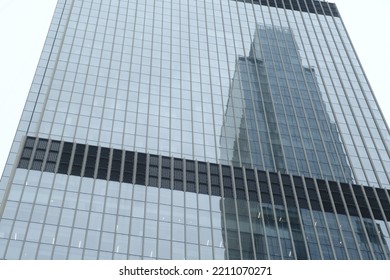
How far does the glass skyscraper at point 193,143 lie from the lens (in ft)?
238

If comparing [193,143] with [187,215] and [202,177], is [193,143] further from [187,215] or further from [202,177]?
[187,215]

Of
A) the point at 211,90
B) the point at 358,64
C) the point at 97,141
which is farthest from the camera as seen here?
the point at 358,64

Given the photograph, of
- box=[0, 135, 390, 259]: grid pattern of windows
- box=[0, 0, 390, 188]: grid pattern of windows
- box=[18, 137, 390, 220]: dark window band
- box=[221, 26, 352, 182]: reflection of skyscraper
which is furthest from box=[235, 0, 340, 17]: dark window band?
box=[0, 135, 390, 259]: grid pattern of windows

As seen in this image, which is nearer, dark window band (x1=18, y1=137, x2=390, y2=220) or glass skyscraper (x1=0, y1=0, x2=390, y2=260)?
glass skyscraper (x1=0, y1=0, x2=390, y2=260)

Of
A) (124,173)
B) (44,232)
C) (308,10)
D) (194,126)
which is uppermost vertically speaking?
(308,10)

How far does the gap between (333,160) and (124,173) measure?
31.7m

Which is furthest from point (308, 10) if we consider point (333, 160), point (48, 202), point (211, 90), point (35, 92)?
point (48, 202)

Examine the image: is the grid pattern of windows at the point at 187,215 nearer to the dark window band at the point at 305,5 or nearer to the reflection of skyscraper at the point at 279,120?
the reflection of skyscraper at the point at 279,120

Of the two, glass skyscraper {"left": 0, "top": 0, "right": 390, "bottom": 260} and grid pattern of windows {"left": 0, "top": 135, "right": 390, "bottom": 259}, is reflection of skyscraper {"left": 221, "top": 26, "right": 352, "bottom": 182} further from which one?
grid pattern of windows {"left": 0, "top": 135, "right": 390, "bottom": 259}

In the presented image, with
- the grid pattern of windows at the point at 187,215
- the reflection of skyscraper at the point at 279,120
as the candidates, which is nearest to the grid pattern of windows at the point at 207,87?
the reflection of skyscraper at the point at 279,120

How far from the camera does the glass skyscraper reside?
72438 millimetres

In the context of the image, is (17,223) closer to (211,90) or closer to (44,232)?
(44,232)

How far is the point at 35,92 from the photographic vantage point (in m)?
92.8

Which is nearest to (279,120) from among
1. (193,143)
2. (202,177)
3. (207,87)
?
(207,87)
